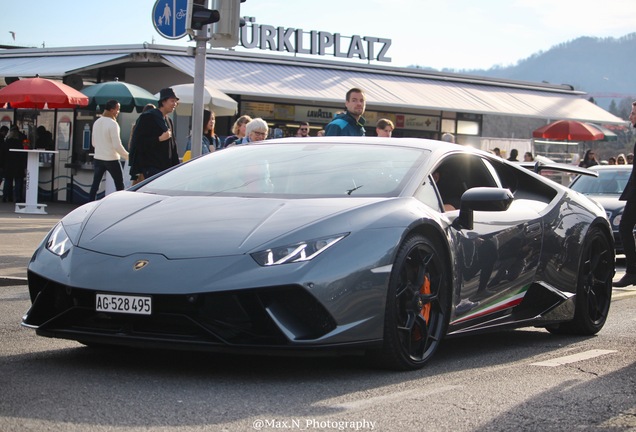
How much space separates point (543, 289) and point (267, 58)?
25258 mm

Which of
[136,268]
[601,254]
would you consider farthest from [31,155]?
[136,268]

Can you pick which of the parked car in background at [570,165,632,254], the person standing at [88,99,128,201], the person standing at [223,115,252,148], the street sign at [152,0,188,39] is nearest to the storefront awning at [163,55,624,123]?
the person standing at [88,99,128,201]

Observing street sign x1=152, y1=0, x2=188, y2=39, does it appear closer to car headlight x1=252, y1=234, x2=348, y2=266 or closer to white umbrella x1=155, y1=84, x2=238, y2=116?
car headlight x1=252, y1=234, x2=348, y2=266

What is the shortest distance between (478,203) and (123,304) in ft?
7.06

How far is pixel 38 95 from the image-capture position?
838 inches

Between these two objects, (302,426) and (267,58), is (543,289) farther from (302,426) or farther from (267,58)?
(267,58)

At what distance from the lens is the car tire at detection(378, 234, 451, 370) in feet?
18.7

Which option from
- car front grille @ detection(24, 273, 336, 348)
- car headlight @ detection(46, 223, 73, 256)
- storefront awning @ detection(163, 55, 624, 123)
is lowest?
car front grille @ detection(24, 273, 336, 348)

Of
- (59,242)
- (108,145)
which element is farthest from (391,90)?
(59,242)

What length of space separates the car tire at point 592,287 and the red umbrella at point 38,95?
14886mm

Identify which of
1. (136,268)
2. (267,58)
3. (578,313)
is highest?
(267,58)

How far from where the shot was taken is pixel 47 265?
18.8 ft

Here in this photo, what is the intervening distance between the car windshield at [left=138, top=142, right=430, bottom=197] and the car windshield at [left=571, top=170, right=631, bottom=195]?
12492mm

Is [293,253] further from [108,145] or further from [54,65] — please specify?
[54,65]
